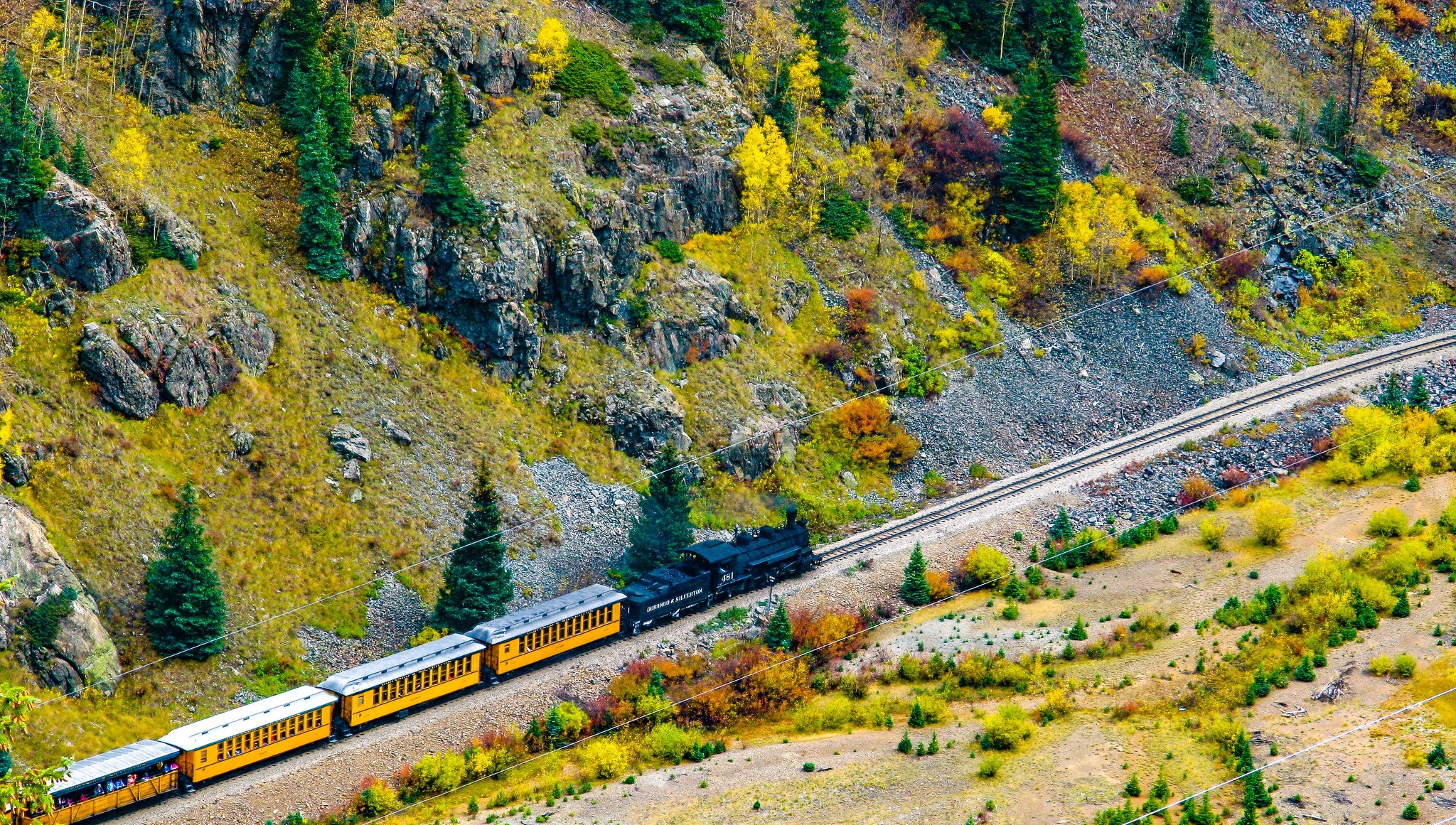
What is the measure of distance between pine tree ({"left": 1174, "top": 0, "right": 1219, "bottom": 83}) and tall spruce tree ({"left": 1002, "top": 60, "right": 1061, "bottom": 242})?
18.1m

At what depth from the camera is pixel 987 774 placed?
41375 mm

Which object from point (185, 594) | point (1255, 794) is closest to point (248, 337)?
point (185, 594)

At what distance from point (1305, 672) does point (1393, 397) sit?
25.2 metres

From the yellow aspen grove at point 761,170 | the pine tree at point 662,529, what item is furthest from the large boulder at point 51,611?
the yellow aspen grove at point 761,170

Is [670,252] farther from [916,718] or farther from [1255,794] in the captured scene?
[1255,794]

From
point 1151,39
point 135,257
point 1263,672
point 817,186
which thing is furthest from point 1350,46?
point 135,257

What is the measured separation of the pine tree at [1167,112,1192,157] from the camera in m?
82.9

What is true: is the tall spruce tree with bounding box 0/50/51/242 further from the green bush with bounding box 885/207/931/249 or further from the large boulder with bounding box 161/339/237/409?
the green bush with bounding box 885/207/931/249

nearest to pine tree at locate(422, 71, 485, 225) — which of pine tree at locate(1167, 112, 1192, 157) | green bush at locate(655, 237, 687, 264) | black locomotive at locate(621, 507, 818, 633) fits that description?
green bush at locate(655, 237, 687, 264)

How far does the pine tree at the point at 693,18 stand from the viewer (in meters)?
73.5

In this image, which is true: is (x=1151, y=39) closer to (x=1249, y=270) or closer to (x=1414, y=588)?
(x=1249, y=270)

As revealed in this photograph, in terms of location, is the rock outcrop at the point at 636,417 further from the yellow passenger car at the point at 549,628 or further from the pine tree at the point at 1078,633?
the pine tree at the point at 1078,633

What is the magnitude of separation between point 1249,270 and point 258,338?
52.6 m

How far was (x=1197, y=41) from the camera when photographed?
8869cm
